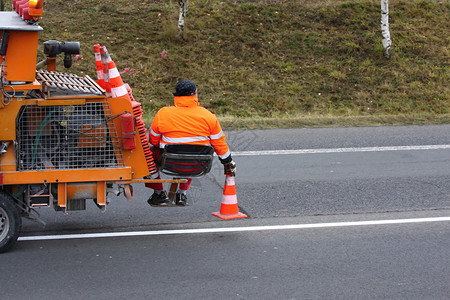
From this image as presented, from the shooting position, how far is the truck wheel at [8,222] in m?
6.30

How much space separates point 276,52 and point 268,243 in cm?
1267

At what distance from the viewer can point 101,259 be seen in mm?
6277

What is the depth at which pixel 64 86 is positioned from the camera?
259 inches

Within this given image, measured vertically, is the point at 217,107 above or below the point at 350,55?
below

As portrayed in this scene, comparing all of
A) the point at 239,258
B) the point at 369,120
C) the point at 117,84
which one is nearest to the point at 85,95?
the point at 117,84

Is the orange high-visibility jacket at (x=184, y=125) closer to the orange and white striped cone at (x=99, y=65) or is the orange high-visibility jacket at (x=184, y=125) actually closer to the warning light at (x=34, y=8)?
the orange and white striped cone at (x=99, y=65)

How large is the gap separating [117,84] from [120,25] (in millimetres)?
13516

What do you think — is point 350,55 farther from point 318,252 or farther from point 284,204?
point 318,252

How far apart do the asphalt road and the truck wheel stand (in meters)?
0.16

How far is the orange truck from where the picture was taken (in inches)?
243

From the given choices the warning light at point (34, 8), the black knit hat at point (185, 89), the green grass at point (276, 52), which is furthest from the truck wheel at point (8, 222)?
the green grass at point (276, 52)

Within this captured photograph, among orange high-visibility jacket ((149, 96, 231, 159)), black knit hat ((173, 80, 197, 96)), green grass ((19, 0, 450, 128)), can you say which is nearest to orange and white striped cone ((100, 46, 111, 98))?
orange high-visibility jacket ((149, 96, 231, 159))

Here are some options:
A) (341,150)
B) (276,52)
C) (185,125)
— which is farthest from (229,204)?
(276,52)

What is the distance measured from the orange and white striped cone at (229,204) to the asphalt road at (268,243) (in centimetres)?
14
